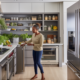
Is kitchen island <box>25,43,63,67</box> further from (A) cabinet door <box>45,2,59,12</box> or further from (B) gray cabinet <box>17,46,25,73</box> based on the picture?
(A) cabinet door <box>45,2,59,12</box>

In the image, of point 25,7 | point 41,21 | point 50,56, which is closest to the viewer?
point 50,56

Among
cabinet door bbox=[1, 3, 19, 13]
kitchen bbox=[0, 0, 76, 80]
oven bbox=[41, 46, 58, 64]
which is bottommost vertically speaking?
oven bbox=[41, 46, 58, 64]

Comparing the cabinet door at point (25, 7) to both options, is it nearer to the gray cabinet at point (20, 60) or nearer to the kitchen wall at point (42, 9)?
the kitchen wall at point (42, 9)

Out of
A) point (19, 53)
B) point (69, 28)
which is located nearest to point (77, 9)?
point (69, 28)

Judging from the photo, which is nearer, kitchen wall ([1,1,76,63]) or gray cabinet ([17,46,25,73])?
gray cabinet ([17,46,25,73])

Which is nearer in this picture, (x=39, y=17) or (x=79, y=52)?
(x=79, y=52)

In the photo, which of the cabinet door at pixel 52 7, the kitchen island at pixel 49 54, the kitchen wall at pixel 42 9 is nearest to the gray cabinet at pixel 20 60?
the kitchen island at pixel 49 54

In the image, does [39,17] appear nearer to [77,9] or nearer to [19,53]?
[19,53]

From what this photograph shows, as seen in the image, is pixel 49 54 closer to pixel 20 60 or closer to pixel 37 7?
pixel 20 60

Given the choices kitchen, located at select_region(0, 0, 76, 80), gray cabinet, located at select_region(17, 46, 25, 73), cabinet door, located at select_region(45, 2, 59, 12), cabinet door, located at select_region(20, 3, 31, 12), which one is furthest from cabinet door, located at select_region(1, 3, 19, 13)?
gray cabinet, located at select_region(17, 46, 25, 73)

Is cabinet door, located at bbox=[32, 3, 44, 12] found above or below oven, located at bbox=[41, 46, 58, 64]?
above

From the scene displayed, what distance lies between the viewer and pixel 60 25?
447 centimetres

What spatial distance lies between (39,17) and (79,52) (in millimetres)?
3211

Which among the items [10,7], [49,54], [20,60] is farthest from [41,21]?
[20,60]
